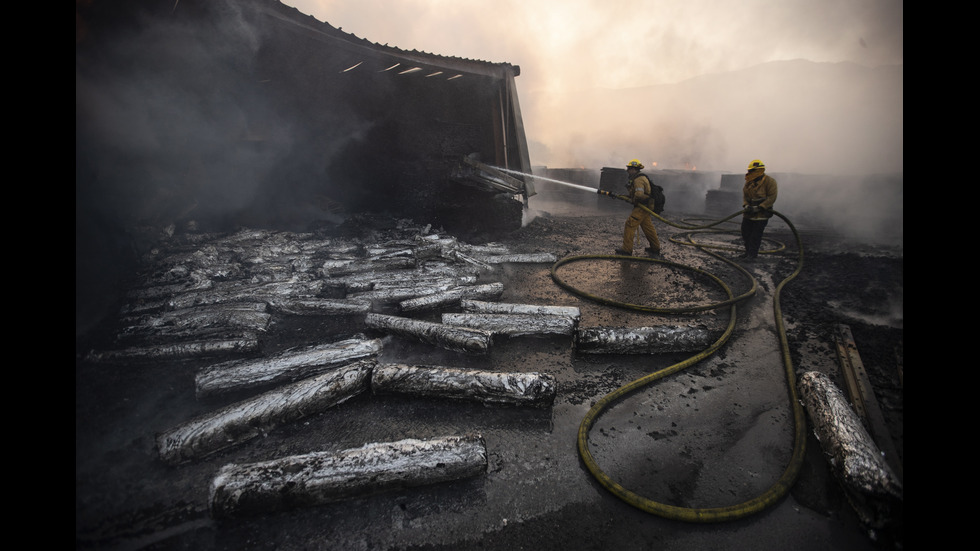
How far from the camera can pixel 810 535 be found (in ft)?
5.57

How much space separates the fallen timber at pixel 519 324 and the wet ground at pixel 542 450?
Answer: 6.5 inches

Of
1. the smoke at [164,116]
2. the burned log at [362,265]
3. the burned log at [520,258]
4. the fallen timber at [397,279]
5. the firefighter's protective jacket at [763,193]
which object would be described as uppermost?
the smoke at [164,116]

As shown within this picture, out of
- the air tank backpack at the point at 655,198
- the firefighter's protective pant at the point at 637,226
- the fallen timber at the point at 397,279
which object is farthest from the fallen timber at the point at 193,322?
the air tank backpack at the point at 655,198

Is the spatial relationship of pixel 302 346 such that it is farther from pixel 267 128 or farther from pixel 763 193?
pixel 267 128

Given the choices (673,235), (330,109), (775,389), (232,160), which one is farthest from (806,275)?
(232,160)

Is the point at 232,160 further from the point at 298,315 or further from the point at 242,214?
the point at 298,315

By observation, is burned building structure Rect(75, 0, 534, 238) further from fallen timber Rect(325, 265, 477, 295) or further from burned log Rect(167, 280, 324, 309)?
fallen timber Rect(325, 265, 477, 295)

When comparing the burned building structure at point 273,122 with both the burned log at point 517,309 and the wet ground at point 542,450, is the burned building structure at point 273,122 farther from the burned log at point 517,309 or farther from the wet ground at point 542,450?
the burned log at point 517,309

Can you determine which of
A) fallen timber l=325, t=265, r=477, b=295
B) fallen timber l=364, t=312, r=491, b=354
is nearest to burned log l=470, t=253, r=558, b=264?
fallen timber l=325, t=265, r=477, b=295

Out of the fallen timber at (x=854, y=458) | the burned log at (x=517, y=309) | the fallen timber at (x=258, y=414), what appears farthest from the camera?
the burned log at (x=517, y=309)

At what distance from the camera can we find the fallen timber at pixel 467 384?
246 centimetres

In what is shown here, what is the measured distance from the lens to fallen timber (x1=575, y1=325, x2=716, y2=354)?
316cm

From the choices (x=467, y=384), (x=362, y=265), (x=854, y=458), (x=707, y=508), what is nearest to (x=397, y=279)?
(x=362, y=265)

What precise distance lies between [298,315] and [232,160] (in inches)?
259
